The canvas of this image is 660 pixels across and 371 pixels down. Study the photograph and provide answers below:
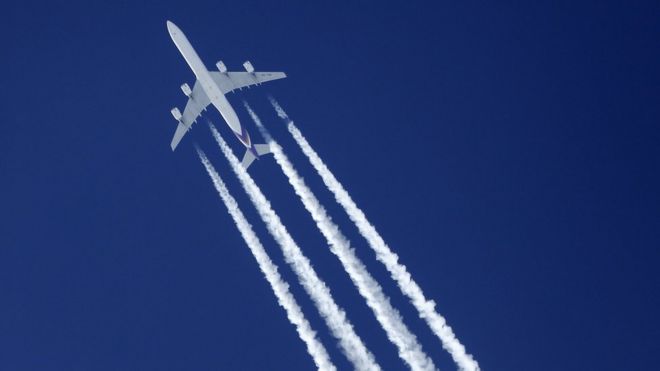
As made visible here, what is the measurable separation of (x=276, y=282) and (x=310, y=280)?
3.65 meters

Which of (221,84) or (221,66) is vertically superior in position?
(221,84)

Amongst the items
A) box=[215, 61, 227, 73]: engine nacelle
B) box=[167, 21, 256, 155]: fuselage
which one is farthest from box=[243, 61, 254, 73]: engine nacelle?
box=[167, 21, 256, 155]: fuselage

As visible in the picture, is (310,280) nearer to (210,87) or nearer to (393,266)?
(393,266)

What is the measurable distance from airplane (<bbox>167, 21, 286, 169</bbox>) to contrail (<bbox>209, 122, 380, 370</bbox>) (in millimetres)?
2795

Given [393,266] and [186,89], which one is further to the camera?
[186,89]

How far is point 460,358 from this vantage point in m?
67.0

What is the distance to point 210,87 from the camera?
79.8 metres

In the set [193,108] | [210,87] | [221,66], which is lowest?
[210,87]

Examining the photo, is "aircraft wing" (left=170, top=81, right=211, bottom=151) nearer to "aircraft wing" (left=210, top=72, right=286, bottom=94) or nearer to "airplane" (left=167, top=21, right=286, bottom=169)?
"airplane" (left=167, top=21, right=286, bottom=169)

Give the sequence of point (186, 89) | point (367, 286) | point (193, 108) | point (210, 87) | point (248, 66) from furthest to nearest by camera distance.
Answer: point (193, 108) < point (186, 89) < point (210, 87) < point (248, 66) < point (367, 286)

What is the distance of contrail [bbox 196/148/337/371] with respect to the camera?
7094 centimetres

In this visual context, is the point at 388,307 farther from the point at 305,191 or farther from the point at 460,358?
the point at 305,191

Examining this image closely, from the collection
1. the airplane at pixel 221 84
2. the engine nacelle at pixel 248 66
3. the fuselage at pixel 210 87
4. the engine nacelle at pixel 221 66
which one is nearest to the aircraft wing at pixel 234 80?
the airplane at pixel 221 84

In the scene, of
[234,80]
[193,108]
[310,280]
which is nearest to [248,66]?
[234,80]
